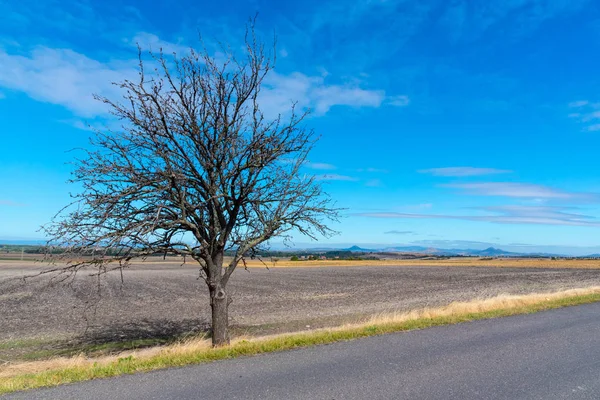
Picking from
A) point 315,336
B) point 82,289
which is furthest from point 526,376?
point 82,289

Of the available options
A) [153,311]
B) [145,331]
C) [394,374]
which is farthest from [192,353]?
[153,311]

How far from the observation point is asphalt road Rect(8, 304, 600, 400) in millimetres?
6164

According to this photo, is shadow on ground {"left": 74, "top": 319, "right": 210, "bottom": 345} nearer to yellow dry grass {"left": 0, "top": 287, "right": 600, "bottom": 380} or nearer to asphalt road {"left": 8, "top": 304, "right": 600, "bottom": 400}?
yellow dry grass {"left": 0, "top": 287, "right": 600, "bottom": 380}

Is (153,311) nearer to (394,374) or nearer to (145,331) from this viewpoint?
(145,331)

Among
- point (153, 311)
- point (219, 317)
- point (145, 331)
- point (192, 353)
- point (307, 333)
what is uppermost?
point (219, 317)


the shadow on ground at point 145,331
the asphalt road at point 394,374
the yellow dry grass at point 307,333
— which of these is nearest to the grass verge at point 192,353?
the yellow dry grass at point 307,333

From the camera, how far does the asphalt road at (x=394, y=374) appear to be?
6164mm

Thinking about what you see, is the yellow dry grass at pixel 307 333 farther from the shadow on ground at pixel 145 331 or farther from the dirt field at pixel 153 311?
the shadow on ground at pixel 145 331

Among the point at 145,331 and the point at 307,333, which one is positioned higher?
the point at 307,333

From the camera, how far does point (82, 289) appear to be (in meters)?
35.7

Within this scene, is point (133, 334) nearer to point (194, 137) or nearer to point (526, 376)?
point (194, 137)

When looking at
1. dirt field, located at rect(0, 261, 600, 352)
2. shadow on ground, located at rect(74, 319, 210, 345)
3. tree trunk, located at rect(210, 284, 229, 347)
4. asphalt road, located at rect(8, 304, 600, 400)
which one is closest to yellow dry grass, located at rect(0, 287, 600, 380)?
tree trunk, located at rect(210, 284, 229, 347)

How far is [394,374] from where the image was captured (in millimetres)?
7125

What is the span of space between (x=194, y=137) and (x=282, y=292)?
26.6 meters
